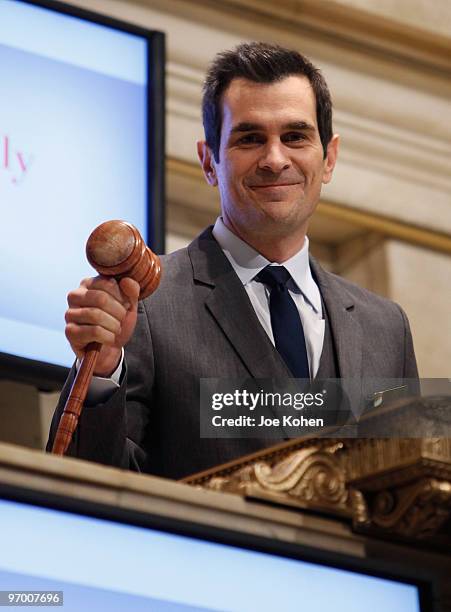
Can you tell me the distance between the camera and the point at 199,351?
2.03 metres

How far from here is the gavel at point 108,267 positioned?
1387mm

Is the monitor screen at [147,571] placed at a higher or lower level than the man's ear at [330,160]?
lower

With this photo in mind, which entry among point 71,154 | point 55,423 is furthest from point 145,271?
point 71,154

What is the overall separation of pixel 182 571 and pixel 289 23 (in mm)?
3438

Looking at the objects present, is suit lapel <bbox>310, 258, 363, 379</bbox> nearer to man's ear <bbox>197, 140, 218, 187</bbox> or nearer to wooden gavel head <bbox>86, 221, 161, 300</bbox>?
man's ear <bbox>197, 140, 218, 187</bbox>

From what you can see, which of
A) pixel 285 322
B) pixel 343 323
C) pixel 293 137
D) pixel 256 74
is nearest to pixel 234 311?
pixel 285 322

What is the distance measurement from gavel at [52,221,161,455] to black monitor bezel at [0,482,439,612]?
1.37 feet

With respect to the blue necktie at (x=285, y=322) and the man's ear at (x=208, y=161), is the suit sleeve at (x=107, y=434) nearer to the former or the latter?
the blue necktie at (x=285, y=322)

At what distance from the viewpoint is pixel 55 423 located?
1652mm

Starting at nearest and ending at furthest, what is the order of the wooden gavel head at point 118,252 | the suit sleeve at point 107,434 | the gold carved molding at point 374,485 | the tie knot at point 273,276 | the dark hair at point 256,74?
the gold carved molding at point 374,485 < the wooden gavel head at point 118,252 < the suit sleeve at point 107,434 < the tie knot at point 273,276 < the dark hair at point 256,74

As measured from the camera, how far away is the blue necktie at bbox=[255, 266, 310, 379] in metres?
2.02

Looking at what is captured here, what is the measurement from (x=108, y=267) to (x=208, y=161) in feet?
3.26

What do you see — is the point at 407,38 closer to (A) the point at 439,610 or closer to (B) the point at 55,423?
(B) the point at 55,423

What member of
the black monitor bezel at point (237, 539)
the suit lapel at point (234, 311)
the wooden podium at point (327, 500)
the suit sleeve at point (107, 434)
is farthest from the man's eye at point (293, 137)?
the black monitor bezel at point (237, 539)
